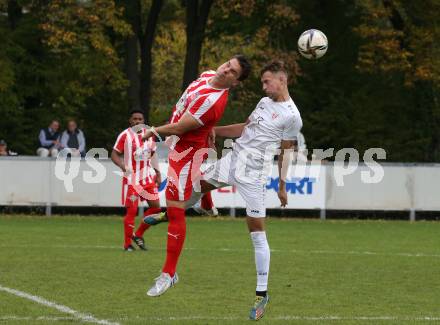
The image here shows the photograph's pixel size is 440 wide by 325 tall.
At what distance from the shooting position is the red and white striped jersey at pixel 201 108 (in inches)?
408

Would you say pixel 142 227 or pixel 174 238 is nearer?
pixel 174 238

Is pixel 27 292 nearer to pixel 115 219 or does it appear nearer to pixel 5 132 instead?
pixel 115 219

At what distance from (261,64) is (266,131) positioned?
22333 millimetres

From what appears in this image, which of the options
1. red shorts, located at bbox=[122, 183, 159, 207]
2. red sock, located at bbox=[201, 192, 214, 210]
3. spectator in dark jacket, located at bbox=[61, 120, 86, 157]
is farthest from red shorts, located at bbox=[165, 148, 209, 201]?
spectator in dark jacket, located at bbox=[61, 120, 86, 157]

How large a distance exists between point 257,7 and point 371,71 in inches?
164

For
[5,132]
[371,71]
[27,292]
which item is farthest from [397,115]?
[27,292]

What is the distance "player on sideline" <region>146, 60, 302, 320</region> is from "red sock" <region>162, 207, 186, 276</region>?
1.50 feet

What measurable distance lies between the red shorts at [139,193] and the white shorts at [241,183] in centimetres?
663

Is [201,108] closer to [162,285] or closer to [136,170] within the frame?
[162,285]

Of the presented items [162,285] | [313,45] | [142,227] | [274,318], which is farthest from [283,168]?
[142,227]

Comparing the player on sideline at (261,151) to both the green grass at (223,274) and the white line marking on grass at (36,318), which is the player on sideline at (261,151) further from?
the white line marking on grass at (36,318)

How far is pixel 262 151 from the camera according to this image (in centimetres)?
1038

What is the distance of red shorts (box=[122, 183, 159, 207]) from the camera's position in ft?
56.7

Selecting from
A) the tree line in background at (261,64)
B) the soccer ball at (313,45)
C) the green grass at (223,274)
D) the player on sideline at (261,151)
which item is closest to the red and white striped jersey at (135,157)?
the green grass at (223,274)
